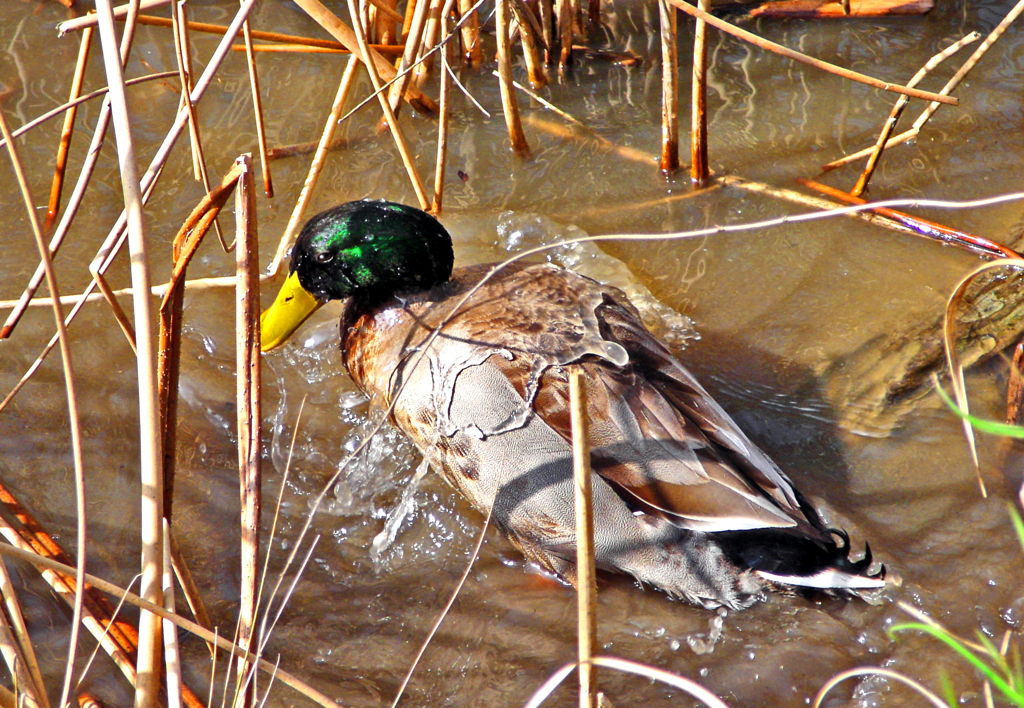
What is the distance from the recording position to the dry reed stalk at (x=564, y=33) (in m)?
3.98

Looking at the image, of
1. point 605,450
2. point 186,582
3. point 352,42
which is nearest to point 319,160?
point 352,42

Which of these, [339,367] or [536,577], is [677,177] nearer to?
[339,367]

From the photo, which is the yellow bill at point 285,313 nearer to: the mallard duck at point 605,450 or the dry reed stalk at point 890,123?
the mallard duck at point 605,450

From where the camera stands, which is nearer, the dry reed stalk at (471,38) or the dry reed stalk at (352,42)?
the dry reed stalk at (352,42)

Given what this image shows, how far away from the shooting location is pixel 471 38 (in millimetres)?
4020

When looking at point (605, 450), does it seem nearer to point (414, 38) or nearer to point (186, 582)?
point (186, 582)

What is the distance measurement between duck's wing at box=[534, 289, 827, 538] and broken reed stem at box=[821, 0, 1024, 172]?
5.24 ft

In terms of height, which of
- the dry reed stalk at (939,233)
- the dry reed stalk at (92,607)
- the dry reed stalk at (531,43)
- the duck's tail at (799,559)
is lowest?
the duck's tail at (799,559)

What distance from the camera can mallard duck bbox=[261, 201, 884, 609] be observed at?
233cm

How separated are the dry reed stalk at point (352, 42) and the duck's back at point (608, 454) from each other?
119 cm

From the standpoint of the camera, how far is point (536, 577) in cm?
278

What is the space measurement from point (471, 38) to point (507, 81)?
29.7 inches

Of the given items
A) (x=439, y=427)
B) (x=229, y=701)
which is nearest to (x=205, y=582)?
(x=229, y=701)

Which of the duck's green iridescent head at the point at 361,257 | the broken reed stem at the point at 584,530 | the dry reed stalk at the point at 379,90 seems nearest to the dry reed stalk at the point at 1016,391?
the duck's green iridescent head at the point at 361,257
